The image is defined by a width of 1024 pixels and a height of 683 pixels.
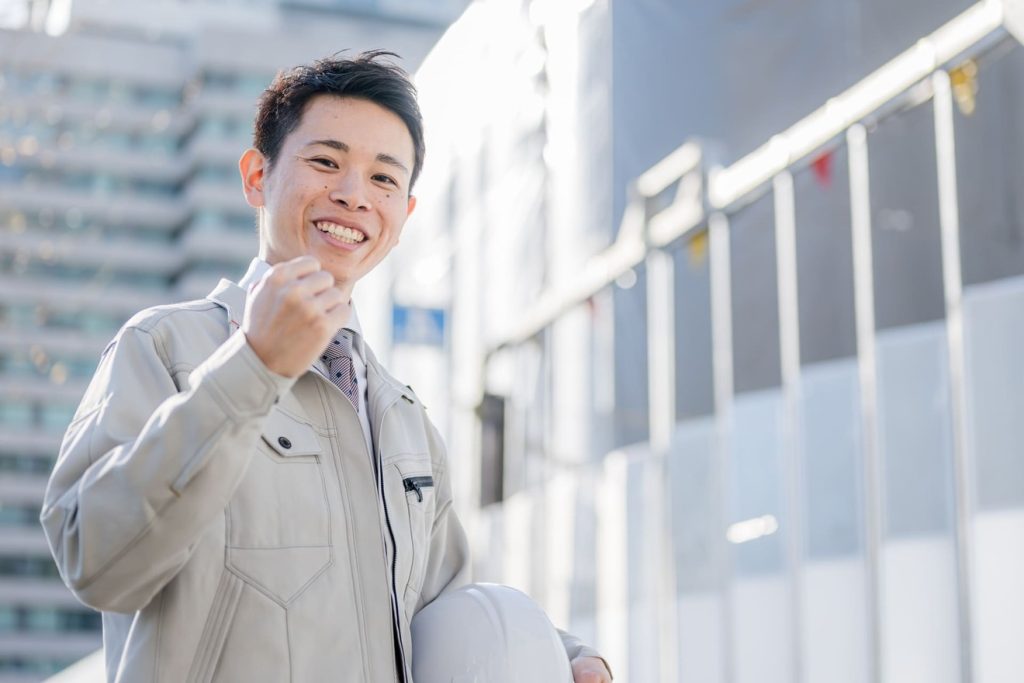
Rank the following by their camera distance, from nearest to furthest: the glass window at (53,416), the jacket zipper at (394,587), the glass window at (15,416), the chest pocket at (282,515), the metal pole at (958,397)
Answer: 1. the chest pocket at (282,515)
2. the jacket zipper at (394,587)
3. the metal pole at (958,397)
4. the glass window at (53,416)
5. the glass window at (15,416)

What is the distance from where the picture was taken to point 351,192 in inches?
65.7

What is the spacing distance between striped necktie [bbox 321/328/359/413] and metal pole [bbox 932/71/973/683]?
1.19m

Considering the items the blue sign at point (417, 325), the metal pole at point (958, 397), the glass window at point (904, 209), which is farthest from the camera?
the blue sign at point (417, 325)

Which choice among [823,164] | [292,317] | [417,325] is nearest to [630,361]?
[823,164]

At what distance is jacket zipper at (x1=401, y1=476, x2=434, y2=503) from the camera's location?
170 centimetres

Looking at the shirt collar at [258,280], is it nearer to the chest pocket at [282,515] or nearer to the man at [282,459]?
the man at [282,459]

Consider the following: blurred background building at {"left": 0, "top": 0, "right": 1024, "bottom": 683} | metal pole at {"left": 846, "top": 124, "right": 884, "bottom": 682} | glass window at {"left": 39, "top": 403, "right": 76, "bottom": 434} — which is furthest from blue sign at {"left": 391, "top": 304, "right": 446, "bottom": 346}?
glass window at {"left": 39, "top": 403, "right": 76, "bottom": 434}

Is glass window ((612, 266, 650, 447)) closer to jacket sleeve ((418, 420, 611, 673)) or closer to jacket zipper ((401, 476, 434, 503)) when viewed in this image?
jacket sleeve ((418, 420, 611, 673))

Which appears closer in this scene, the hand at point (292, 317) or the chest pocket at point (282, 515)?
the hand at point (292, 317)

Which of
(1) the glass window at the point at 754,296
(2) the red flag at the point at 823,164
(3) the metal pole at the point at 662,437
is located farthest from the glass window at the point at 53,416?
(2) the red flag at the point at 823,164

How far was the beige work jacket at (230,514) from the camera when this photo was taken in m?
1.30

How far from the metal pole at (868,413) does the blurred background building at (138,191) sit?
5478cm

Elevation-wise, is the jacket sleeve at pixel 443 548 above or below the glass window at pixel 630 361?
below

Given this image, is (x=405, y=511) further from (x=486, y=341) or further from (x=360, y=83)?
(x=486, y=341)
